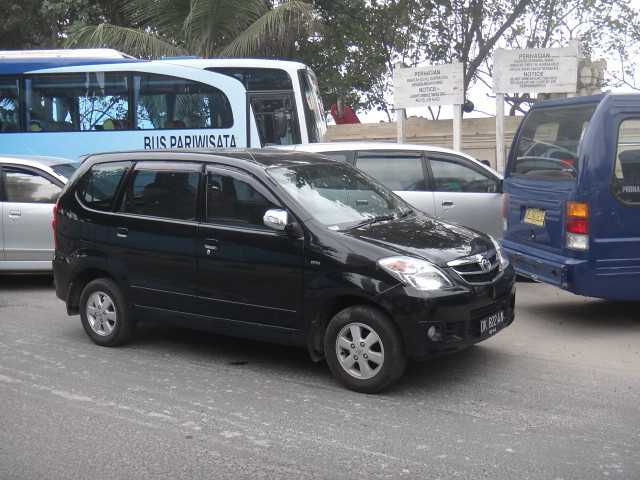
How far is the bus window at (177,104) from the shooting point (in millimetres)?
13953

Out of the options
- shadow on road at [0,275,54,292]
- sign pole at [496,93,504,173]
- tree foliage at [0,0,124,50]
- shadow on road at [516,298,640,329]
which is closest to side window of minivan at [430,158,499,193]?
shadow on road at [516,298,640,329]

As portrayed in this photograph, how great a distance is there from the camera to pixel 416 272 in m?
5.31

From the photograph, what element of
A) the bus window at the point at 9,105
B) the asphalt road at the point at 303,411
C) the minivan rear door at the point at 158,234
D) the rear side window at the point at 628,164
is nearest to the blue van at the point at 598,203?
the rear side window at the point at 628,164

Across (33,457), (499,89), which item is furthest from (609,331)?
(499,89)

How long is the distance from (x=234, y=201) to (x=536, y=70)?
405 inches

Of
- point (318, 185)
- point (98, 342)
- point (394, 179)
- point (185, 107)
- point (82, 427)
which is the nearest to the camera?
point (82, 427)

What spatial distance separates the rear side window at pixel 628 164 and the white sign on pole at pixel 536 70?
799 centimetres

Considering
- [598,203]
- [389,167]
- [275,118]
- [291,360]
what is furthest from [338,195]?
[275,118]

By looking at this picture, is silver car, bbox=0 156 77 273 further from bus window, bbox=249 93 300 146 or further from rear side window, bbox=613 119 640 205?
rear side window, bbox=613 119 640 205

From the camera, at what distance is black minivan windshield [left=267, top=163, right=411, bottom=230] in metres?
5.89

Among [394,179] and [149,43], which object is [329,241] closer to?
[394,179]

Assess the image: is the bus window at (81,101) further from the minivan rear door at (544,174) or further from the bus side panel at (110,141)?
the minivan rear door at (544,174)

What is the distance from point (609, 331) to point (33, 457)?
203 inches

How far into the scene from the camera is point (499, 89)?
14.9 m
